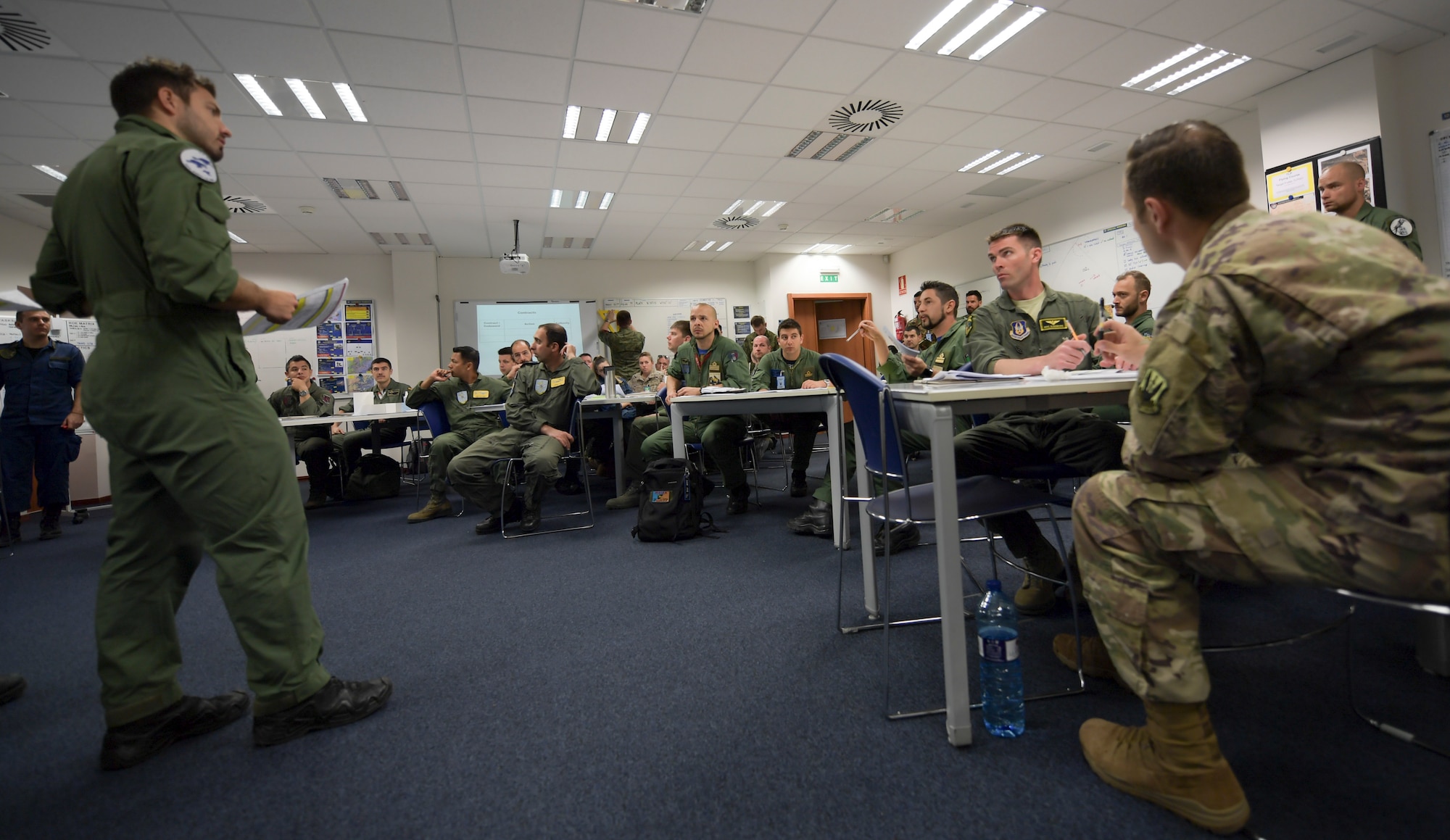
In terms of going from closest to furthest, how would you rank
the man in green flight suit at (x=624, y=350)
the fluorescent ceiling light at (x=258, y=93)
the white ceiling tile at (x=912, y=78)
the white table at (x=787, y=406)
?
the white table at (x=787, y=406) → the fluorescent ceiling light at (x=258, y=93) → the white ceiling tile at (x=912, y=78) → the man in green flight suit at (x=624, y=350)

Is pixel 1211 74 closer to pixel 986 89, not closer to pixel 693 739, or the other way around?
pixel 986 89

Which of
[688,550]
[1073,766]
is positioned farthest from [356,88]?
[1073,766]

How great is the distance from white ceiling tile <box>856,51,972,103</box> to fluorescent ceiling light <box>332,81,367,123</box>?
3.15 m

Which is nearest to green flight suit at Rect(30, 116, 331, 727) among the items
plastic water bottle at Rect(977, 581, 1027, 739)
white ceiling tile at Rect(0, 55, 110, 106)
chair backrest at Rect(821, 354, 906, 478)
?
chair backrest at Rect(821, 354, 906, 478)

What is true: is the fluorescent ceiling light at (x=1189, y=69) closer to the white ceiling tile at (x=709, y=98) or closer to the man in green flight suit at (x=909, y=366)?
the man in green flight suit at (x=909, y=366)

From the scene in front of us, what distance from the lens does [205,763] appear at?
48.7 inches

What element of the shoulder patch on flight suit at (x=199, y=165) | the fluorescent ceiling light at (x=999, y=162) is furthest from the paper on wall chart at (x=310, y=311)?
the fluorescent ceiling light at (x=999, y=162)

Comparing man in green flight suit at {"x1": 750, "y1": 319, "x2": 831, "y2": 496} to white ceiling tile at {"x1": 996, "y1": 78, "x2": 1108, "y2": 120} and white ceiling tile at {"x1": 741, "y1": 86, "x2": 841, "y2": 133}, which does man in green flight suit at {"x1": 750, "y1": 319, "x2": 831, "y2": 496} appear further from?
white ceiling tile at {"x1": 996, "y1": 78, "x2": 1108, "y2": 120}

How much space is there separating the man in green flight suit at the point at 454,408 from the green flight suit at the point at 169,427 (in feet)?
9.30

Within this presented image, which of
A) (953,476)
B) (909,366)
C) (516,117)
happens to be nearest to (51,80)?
(516,117)

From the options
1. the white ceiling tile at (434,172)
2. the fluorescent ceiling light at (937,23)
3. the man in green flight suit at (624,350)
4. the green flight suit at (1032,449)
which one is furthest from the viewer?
the man in green flight suit at (624,350)

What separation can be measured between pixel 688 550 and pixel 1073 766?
187 centimetres

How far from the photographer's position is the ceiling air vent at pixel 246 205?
210 inches

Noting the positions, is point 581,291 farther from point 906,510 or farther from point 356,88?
point 906,510
